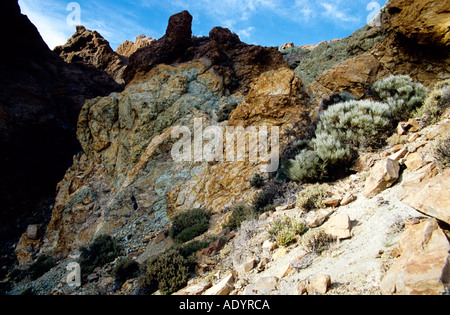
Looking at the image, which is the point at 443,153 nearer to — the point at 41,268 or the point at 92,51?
the point at 41,268

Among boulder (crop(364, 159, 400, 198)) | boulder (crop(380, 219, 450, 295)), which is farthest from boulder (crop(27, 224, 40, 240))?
→ boulder (crop(380, 219, 450, 295))

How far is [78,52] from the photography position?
31.8 metres

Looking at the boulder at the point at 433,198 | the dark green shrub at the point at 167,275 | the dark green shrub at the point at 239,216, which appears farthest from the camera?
the dark green shrub at the point at 239,216

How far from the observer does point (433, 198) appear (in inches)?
87.0

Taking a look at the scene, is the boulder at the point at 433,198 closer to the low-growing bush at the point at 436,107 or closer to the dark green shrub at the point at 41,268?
the low-growing bush at the point at 436,107

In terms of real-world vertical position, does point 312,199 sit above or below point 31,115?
below

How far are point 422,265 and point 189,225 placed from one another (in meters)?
6.46

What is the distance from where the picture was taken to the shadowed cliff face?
1900 cm

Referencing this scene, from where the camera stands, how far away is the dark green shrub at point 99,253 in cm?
762

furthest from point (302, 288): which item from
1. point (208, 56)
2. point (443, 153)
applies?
point (208, 56)

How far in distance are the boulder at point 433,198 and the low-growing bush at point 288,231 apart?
64.6 inches

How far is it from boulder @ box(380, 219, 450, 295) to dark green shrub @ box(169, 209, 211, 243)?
18.2 ft

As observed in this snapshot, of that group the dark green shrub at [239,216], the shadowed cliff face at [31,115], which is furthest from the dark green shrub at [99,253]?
the shadowed cliff face at [31,115]
